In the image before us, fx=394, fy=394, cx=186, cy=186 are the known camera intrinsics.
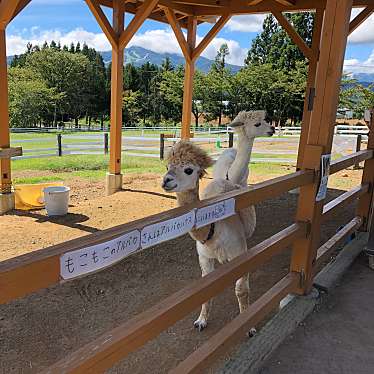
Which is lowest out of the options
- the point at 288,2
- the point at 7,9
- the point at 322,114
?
the point at 322,114

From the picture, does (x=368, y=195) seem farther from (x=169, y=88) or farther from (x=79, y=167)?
(x=169, y=88)

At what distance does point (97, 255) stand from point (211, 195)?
1791 millimetres

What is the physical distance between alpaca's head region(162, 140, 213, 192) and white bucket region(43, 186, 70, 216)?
3.82 meters

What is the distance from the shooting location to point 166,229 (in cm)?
143

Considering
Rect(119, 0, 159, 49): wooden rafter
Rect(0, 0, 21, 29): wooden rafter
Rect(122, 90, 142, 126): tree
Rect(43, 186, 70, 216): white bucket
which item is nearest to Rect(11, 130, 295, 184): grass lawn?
Rect(43, 186, 70, 216): white bucket

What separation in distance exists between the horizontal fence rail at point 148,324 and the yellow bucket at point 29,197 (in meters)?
5.10

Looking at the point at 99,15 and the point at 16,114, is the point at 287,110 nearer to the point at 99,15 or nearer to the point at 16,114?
the point at 16,114

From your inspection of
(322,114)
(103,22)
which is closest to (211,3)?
(103,22)

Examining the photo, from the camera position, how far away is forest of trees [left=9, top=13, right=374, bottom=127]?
2966 centimetres

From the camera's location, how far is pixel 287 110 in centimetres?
3086

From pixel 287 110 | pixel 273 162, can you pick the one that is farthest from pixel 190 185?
pixel 287 110

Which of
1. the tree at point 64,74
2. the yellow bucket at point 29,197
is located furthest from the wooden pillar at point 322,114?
the tree at point 64,74

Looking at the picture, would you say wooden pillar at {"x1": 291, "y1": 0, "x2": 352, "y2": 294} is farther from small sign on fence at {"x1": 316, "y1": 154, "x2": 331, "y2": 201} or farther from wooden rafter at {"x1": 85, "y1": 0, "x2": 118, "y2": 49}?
wooden rafter at {"x1": 85, "y1": 0, "x2": 118, "y2": 49}

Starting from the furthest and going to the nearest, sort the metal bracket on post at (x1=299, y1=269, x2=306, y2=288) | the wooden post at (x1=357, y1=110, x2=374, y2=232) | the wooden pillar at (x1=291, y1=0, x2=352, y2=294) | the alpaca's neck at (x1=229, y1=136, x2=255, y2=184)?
the wooden post at (x1=357, y1=110, x2=374, y2=232)
the alpaca's neck at (x1=229, y1=136, x2=255, y2=184)
the metal bracket on post at (x1=299, y1=269, x2=306, y2=288)
the wooden pillar at (x1=291, y1=0, x2=352, y2=294)
